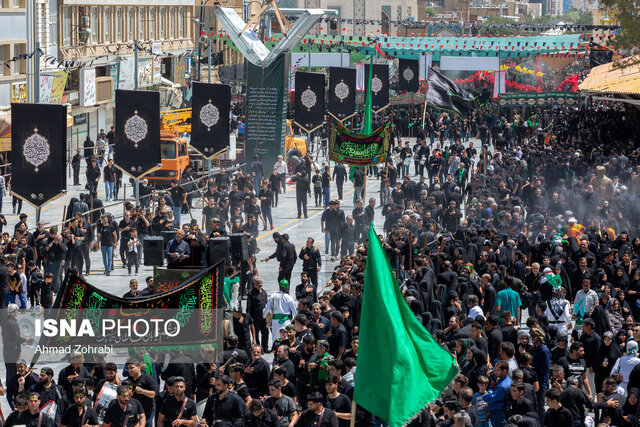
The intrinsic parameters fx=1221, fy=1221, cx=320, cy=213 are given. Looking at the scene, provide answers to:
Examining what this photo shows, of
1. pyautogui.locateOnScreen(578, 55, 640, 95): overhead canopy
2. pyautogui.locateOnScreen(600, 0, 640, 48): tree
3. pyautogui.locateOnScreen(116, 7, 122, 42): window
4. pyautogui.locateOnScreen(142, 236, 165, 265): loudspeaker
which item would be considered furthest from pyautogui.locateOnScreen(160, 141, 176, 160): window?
pyautogui.locateOnScreen(116, 7, 122, 42): window

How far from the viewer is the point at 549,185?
1220 inches

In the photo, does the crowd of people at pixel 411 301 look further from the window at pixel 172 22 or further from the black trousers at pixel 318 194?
the window at pixel 172 22

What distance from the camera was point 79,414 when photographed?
1184 centimetres

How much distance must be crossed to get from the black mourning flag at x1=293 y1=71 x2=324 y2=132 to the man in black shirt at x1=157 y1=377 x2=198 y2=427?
80.8 feet

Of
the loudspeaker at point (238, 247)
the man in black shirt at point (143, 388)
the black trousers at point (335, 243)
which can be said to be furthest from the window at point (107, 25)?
the man in black shirt at point (143, 388)

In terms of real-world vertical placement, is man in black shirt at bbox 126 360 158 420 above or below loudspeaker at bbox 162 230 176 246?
below

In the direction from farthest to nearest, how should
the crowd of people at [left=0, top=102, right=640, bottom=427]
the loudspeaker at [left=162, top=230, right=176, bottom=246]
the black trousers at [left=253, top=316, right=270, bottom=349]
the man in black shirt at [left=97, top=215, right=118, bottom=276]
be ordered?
the man in black shirt at [left=97, top=215, right=118, bottom=276], the loudspeaker at [left=162, top=230, right=176, bottom=246], the black trousers at [left=253, top=316, right=270, bottom=349], the crowd of people at [left=0, top=102, right=640, bottom=427]

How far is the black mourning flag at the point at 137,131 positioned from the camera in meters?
22.8

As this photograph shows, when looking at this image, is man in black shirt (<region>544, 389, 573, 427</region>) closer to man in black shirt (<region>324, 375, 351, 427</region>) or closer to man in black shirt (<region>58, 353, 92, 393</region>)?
man in black shirt (<region>324, 375, 351, 427</region>)

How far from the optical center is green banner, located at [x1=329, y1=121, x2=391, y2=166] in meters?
29.9

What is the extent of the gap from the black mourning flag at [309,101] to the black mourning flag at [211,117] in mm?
8391

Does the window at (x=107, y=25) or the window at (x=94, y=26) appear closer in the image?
the window at (x=94, y=26)

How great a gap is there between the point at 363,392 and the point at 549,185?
22.1 metres

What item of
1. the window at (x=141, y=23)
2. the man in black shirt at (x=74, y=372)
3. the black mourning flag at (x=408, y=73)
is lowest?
the man in black shirt at (x=74, y=372)
